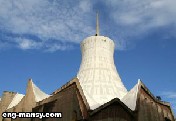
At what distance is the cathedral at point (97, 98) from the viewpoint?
21625 millimetres

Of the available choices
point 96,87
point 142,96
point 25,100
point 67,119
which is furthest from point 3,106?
point 142,96

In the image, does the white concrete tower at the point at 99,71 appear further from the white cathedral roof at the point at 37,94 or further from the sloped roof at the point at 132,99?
the sloped roof at the point at 132,99

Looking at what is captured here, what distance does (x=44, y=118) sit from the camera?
23.5m

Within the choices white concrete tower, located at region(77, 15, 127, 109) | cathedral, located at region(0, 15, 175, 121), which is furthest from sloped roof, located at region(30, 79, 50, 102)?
white concrete tower, located at region(77, 15, 127, 109)

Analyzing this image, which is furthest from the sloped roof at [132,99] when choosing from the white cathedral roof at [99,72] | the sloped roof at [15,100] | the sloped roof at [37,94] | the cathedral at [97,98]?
the sloped roof at [15,100]

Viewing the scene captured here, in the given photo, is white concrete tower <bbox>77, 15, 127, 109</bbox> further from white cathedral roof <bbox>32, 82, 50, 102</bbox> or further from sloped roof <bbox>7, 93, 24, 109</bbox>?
sloped roof <bbox>7, 93, 24, 109</bbox>

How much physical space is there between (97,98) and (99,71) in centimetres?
450

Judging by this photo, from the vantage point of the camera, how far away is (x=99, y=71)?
3441 cm

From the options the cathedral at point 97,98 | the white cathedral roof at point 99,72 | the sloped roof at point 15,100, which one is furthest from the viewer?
Answer: the sloped roof at point 15,100

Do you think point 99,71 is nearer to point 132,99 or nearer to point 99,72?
point 99,72

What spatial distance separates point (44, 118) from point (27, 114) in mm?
2838

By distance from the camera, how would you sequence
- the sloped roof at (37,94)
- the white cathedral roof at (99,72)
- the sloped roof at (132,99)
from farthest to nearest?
1. the white cathedral roof at (99,72)
2. the sloped roof at (37,94)
3. the sloped roof at (132,99)

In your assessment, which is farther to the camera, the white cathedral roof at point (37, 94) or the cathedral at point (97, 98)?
the white cathedral roof at point (37, 94)

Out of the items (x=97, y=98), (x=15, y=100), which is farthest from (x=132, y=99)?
(x=15, y=100)
